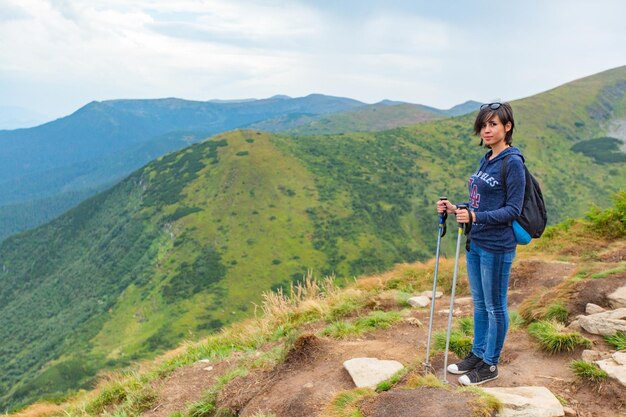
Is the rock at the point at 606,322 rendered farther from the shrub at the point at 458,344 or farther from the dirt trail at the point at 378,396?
the shrub at the point at 458,344

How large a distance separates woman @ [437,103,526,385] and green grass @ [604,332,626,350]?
5.33ft

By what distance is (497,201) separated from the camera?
4.42m

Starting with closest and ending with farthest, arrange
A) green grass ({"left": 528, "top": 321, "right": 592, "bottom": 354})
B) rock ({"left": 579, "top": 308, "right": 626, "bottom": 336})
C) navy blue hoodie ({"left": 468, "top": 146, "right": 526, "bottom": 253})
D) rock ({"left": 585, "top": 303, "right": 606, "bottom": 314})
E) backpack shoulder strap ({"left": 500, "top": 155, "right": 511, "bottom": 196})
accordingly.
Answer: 1. navy blue hoodie ({"left": 468, "top": 146, "right": 526, "bottom": 253})
2. backpack shoulder strap ({"left": 500, "top": 155, "right": 511, "bottom": 196})
3. green grass ({"left": 528, "top": 321, "right": 592, "bottom": 354})
4. rock ({"left": 579, "top": 308, "right": 626, "bottom": 336})
5. rock ({"left": 585, "top": 303, "right": 606, "bottom": 314})

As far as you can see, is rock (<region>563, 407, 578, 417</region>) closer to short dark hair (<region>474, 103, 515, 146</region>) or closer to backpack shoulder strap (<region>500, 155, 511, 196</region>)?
backpack shoulder strap (<region>500, 155, 511, 196</region>)

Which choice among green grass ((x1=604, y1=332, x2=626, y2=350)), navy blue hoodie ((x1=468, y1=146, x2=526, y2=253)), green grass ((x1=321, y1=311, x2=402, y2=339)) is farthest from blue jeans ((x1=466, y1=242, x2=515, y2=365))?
green grass ((x1=321, y1=311, x2=402, y2=339))

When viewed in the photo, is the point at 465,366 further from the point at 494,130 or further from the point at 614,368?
the point at 494,130

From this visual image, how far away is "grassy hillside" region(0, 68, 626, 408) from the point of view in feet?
343

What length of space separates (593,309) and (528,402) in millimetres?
3067

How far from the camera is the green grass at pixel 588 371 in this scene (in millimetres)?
4367

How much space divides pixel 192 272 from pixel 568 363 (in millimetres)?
116338

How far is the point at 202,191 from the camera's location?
145125 mm

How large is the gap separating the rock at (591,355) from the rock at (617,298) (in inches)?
70.5

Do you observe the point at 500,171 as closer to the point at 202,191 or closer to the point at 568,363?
the point at 568,363

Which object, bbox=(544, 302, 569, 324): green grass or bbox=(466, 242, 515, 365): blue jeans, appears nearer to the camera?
bbox=(466, 242, 515, 365): blue jeans
